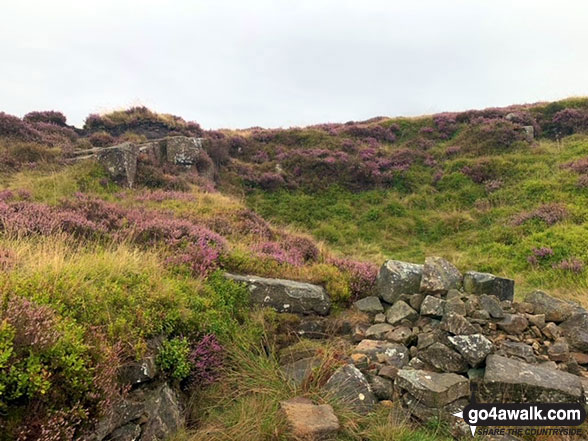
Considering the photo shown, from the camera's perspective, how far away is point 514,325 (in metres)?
6.23

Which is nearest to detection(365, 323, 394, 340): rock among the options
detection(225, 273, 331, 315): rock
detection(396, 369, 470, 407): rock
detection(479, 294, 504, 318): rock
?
detection(225, 273, 331, 315): rock

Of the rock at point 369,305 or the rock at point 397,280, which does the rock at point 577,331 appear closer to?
the rock at point 397,280

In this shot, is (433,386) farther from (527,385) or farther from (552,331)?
(552,331)

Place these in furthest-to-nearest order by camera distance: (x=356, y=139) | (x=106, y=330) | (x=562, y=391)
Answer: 1. (x=356, y=139)
2. (x=562, y=391)
3. (x=106, y=330)

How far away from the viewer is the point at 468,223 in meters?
16.5

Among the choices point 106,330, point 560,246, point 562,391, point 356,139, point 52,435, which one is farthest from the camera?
point 356,139

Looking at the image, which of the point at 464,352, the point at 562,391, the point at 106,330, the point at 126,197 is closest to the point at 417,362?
the point at 464,352

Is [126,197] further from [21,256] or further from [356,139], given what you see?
[356,139]

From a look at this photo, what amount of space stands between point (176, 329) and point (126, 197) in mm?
9730

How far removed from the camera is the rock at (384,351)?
580 cm

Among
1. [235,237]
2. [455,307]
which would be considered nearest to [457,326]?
[455,307]

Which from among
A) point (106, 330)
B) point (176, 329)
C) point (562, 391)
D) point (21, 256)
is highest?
point (21, 256)

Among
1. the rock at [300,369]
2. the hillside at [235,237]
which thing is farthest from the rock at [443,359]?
the rock at [300,369]

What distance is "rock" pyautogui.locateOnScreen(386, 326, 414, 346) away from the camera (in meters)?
6.26
